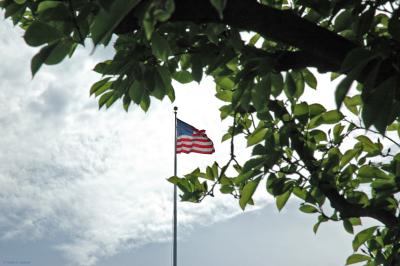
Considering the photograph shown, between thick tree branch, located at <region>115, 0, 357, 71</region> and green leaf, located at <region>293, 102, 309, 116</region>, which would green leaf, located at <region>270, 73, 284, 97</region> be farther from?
green leaf, located at <region>293, 102, 309, 116</region>

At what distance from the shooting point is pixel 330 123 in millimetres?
3359

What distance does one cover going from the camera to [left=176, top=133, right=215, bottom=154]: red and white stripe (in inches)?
763

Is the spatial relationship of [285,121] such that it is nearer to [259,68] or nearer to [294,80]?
[294,80]

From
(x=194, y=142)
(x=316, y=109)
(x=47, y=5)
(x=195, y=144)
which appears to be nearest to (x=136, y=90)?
(x=47, y=5)

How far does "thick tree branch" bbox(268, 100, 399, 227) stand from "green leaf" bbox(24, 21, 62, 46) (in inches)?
68.3

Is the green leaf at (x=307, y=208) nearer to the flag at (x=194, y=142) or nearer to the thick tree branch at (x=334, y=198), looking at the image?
the thick tree branch at (x=334, y=198)

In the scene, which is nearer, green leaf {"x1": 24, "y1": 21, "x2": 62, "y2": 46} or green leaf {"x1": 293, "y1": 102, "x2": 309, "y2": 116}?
green leaf {"x1": 24, "y1": 21, "x2": 62, "y2": 46}

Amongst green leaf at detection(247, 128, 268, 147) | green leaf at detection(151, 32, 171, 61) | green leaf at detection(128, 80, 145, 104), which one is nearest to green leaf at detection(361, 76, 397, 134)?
green leaf at detection(151, 32, 171, 61)

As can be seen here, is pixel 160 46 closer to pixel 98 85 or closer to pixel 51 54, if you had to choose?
pixel 51 54

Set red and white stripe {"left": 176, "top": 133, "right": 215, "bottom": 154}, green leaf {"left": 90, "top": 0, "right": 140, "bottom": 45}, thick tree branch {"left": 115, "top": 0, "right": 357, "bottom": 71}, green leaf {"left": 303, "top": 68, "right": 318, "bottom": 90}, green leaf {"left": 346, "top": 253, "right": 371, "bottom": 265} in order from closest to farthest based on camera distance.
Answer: green leaf {"left": 90, "top": 0, "right": 140, "bottom": 45}
thick tree branch {"left": 115, "top": 0, "right": 357, "bottom": 71}
green leaf {"left": 303, "top": 68, "right": 318, "bottom": 90}
green leaf {"left": 346, "top": 253, "right": 371, "bottom": 265}
red and white stripe {"left": 176, "top": 133, "right": 215, "bottom": 154}

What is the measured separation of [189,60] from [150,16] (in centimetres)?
148

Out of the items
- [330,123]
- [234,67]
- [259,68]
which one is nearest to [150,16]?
[259,68]

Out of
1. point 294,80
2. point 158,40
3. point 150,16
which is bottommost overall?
point 150,16

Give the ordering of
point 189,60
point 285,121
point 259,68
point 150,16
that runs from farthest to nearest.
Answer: point 285,121 → point 189,60 → point 259,68 → point 150,16
